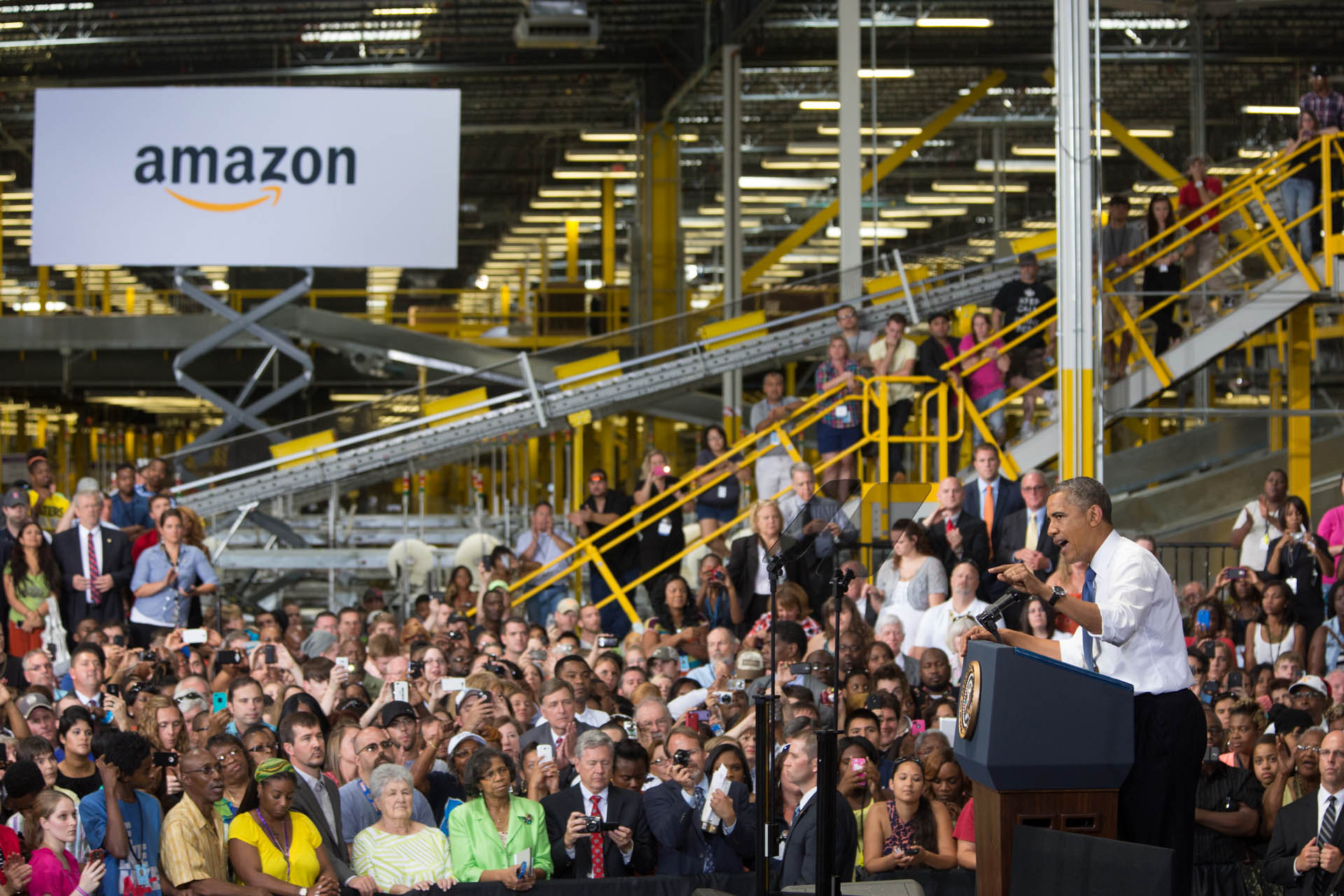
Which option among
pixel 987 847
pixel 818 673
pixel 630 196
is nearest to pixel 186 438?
pixel 630 196

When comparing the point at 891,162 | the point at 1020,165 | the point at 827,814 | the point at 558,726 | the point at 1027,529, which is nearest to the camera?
the point at 827,814

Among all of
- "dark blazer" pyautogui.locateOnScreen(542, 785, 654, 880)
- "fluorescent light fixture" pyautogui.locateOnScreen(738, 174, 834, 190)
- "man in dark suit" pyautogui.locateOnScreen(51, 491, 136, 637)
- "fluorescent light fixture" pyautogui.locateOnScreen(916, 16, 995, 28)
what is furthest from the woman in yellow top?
"fluorescent light fixture" pyautogui.locateOnScreen(738, 174, 834, 190)

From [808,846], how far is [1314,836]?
232 cm

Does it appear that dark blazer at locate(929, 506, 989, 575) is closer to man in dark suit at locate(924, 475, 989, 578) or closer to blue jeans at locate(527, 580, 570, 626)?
man in dark suit at locate(924, 475, 989, 578)

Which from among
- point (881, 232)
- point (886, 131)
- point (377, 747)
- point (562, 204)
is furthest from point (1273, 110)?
point (377, 747)

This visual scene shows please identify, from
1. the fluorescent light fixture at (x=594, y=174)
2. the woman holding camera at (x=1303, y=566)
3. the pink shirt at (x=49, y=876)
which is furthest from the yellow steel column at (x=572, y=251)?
the pink shirt at (x=49, y=876)

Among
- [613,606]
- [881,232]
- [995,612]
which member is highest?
[881,232]

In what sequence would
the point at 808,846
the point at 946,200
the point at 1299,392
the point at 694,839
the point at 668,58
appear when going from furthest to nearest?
the point at 946,200 < the point at 668,58 < the point at 1299,392 < the point at 694,839 < the point at 808,846

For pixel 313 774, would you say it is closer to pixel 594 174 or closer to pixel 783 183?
pixel 594 174

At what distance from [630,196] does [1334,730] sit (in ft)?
77.3

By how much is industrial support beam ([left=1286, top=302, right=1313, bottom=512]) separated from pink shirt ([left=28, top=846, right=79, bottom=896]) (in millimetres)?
11669

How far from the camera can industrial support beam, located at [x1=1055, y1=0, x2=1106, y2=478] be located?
11094 millimetres

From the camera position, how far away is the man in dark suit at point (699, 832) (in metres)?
6.89

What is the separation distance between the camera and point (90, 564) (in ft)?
35.4
